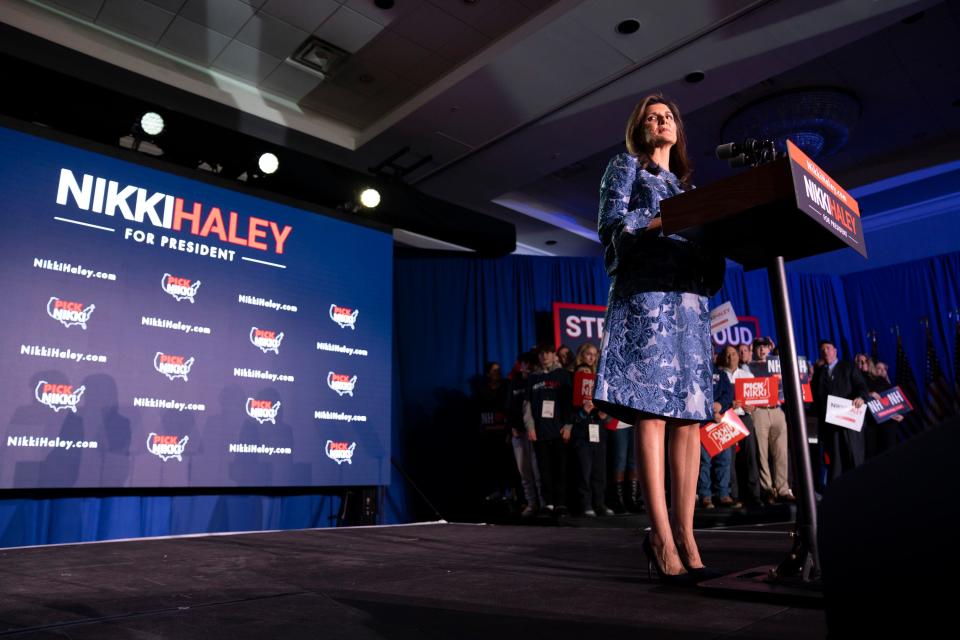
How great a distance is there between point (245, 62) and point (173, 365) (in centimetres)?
266

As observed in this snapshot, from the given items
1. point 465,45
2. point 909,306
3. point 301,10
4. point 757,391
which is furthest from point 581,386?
point 909,306

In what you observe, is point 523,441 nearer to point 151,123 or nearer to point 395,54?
point 395,54

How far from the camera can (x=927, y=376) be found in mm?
8344

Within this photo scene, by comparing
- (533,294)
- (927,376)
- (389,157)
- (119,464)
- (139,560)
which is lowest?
(139,560)

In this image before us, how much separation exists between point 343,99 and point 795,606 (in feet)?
19.0

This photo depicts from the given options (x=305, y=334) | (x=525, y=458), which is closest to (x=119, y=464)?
(x=305, y=334)

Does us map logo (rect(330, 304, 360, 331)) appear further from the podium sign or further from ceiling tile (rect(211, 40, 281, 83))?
the podium sign

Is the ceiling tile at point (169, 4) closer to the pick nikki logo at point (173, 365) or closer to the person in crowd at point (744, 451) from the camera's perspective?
the pick nikki logo at point (173, 365)

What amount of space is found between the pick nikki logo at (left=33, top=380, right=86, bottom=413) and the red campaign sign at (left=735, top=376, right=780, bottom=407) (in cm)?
505

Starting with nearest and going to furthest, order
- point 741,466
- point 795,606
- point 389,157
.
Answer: point 795,606, point 741,466, point 389,157

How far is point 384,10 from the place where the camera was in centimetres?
495

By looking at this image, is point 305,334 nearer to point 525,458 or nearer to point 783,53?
point 525,458

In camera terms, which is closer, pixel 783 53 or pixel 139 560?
pixel 139 560

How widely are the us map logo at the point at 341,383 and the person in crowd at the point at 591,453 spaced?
1.88 metres
